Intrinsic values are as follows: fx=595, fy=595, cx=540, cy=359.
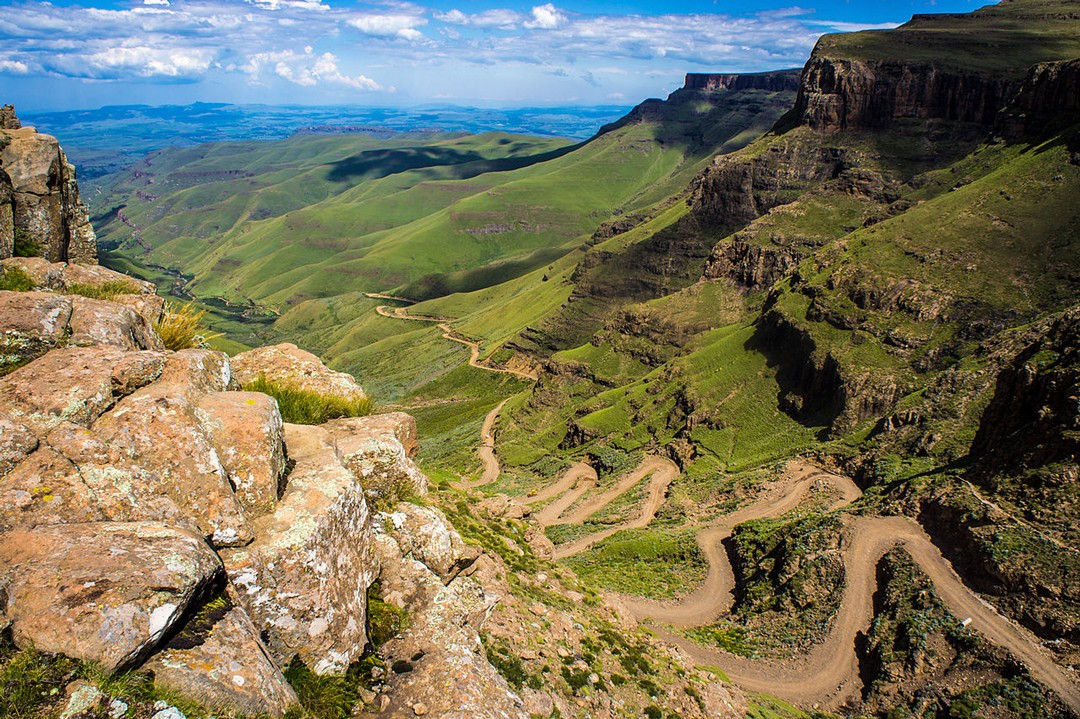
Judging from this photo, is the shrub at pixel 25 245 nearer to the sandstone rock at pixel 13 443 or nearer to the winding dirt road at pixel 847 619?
the sandstone rock at pixel 13 443

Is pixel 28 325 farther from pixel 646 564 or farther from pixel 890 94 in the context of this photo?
pixel 890 94

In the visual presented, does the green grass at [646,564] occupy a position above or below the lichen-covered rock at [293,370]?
below

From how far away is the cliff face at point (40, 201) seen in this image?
1789 cm

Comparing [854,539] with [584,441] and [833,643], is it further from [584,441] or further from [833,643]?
A: [584,441]

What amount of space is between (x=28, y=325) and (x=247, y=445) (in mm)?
5104

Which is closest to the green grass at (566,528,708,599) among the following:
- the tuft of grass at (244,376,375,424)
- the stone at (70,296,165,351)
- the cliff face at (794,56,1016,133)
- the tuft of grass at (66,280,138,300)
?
the tuft of grass at (244,376,375,424)

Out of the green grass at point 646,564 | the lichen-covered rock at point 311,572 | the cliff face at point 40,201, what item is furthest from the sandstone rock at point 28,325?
the green grass at point 646,564

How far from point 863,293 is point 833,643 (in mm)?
59876

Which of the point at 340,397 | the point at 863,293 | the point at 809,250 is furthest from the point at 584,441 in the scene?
the point at 340,397

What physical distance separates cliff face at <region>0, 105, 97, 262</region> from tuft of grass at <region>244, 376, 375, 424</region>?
7.53 m

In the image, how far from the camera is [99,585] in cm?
831

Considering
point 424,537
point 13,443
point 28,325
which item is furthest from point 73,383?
point 424,537

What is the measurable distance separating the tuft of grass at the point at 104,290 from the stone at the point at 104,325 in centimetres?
256

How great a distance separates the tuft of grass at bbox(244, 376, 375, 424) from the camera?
18.1 meters
